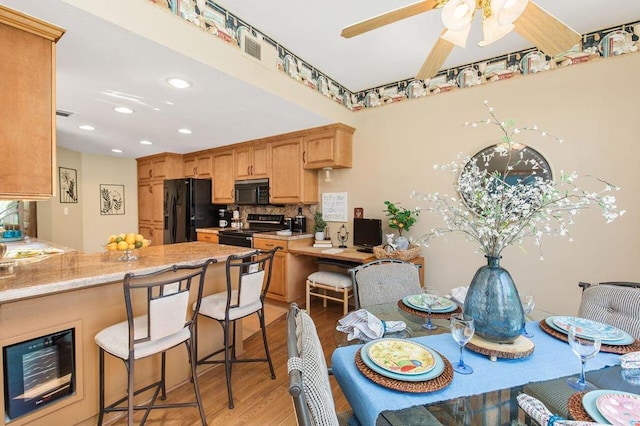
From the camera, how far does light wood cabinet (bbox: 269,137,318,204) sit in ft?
12.6

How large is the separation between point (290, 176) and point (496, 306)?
3094 millimetres

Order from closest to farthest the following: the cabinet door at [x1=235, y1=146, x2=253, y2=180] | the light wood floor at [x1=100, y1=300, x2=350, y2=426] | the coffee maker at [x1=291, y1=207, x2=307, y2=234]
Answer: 1. the light wood floor at [x1=100, y1=300, x2=350, y2=426]
2. the coffee maker at [x1=291, y1=207, x2=307, y2=234]
3. the cabinet door at [x1=235, y1=146, x2=253, y2=180]

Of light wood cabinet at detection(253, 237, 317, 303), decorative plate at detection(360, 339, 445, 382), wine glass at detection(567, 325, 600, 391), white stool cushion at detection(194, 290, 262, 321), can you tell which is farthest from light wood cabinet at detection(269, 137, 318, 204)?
wine glass at detection(567, 325, 600, 391)

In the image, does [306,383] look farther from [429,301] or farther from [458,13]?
[458,13]

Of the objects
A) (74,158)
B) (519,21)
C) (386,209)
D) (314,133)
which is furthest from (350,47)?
(74,158)

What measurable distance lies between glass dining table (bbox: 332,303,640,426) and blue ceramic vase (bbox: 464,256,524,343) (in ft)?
0.32

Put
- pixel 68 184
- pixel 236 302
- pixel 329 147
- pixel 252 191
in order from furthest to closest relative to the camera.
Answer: pixel 68 184, pixel 252 191, pixel 329 147, pixel 236 302

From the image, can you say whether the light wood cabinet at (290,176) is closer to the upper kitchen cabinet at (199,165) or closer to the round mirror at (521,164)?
the upper kitchen cabinet at (199,165)

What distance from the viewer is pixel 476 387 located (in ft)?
3.19

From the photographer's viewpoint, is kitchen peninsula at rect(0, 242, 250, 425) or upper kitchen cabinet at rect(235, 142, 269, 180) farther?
upper kitchen cabinet at rect(235, 142, 269, 180)

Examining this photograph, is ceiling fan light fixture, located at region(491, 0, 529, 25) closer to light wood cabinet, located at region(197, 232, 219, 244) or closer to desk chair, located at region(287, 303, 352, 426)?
desk chair, located at region(287, 303, 352, 426)

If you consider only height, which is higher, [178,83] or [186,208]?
[178,83]

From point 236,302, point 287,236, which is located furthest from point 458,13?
point 287,236

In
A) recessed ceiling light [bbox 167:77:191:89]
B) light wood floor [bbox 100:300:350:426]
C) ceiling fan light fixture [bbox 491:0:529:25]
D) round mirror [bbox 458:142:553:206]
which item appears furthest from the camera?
round mirror [bbox 458:142:553:206]
